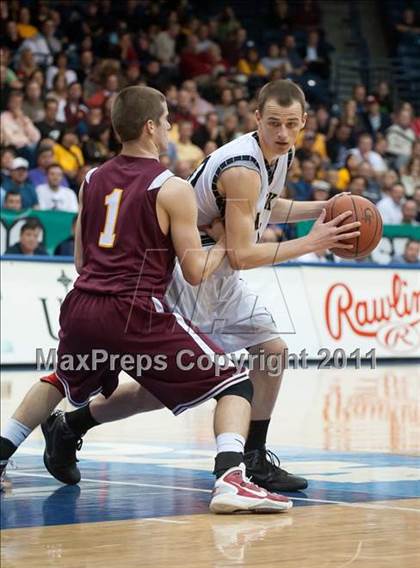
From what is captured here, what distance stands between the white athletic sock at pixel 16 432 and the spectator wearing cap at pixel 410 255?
12.9 metres

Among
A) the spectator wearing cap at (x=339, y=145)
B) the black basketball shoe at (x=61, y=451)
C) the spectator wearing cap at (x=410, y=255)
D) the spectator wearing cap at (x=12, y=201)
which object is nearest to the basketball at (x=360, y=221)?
the black basketball shoe at (x=61, y=451)

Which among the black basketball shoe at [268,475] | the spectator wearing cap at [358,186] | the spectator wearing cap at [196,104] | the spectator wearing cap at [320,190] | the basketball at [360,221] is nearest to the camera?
the basketball at [360,221]

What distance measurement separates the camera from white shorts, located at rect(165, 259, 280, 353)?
21.3ft

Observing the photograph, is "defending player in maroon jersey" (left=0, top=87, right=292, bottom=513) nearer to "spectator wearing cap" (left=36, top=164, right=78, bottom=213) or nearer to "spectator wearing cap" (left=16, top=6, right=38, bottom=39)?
"spectator wearing cap" (left=36, top=164, right=78, bottom=213)

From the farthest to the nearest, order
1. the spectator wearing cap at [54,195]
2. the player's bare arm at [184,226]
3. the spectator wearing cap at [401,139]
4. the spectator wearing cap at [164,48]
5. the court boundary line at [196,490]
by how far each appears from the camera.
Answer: the spectator wearing cap at [401,139] < the spectator wearing cap at [164,48] < the spectator wearing cap at [54,195] < the court boundary line at [196,490] < the player's bare arm at [184,226]

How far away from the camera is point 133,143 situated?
5941mm

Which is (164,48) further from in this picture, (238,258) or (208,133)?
(238,258)

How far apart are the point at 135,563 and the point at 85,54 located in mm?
16176

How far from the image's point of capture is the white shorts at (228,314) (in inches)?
256

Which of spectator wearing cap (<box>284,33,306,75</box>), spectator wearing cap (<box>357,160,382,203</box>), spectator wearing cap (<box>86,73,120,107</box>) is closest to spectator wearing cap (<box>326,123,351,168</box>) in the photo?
spectator wearing cap (<box>357,160,382,203</box>)

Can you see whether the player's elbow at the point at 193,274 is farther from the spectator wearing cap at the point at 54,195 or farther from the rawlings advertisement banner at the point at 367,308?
the rawlings advertisement banner at the point at 367,308

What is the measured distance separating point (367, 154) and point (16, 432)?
1652 centimetres

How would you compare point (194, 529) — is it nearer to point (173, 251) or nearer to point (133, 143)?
point (173, 251)

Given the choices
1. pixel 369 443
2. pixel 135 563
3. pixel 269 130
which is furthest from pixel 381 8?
pixel 135 563
